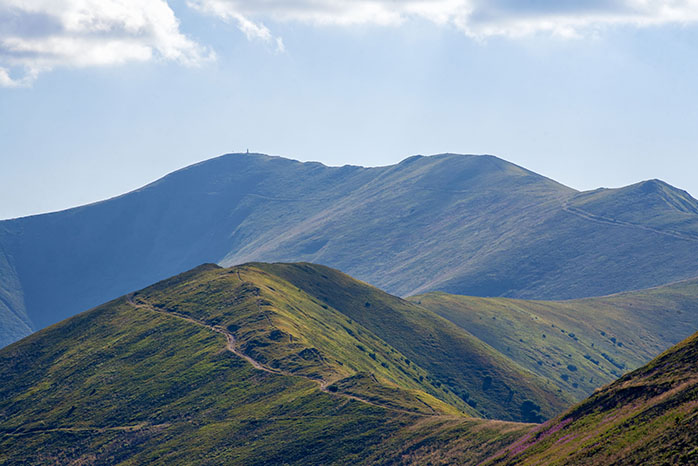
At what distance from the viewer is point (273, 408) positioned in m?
142

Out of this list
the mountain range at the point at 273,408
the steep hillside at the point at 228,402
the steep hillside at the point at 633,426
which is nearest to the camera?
the steep hillside at the point at 633,426

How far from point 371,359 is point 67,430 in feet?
240

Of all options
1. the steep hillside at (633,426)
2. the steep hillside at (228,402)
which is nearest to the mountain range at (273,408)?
the steep hillside at (633,426)

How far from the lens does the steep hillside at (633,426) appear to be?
200ft

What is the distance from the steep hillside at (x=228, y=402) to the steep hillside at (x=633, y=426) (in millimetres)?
17884

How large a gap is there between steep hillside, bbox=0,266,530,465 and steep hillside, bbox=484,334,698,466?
17884mm

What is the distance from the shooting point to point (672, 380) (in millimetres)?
75312

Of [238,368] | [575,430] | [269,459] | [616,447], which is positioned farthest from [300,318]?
[616,447]

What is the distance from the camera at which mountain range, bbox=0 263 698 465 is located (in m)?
75.8

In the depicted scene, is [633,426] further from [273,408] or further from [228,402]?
[228,402]

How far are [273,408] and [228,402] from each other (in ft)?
43.4

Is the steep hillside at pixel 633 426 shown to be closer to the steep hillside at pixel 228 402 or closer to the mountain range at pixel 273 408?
the mountain range at pixel 273 408

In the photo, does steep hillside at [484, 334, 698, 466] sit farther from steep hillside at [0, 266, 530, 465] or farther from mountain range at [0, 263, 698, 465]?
steep hillside at [0, 266, 530, 465]

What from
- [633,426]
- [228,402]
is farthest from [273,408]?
[633,426]
